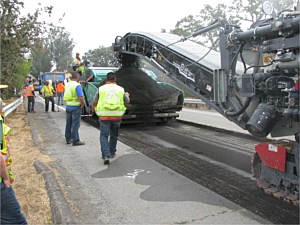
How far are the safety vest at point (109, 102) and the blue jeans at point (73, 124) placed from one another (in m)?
1.72

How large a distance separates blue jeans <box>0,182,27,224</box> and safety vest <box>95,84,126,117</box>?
3.47 meters

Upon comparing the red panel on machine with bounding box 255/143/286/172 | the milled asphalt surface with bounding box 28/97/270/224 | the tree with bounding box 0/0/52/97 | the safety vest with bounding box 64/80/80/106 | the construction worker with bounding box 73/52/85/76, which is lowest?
the milled asphalt surface with bounding box 28/97/270/224

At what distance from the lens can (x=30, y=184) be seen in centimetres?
504

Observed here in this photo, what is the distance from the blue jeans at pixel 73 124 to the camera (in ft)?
26.3

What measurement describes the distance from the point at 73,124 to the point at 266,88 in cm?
496

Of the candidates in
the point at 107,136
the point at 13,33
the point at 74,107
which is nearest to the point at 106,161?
the point at 107,136

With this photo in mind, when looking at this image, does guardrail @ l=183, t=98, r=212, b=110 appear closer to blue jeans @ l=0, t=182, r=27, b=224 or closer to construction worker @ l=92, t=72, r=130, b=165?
construction worker @ l=92, t=72, r=130, b=165

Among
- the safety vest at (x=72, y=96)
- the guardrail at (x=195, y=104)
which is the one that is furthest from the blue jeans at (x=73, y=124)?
the guardrail at (x=195, y=104)

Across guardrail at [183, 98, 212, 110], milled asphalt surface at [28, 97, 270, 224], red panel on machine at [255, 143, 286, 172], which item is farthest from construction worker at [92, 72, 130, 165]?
guardrail at [183, 98, 212, 110]

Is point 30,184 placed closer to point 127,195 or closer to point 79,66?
point 127,195

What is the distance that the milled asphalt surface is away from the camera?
12.8 ft

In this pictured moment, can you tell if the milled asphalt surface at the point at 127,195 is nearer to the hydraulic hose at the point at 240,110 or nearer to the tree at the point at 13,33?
the hydraulic hose at the point at 240,110

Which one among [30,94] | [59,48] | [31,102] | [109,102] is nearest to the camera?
[109,102]

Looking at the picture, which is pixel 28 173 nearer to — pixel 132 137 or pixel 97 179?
pixel 97 179
